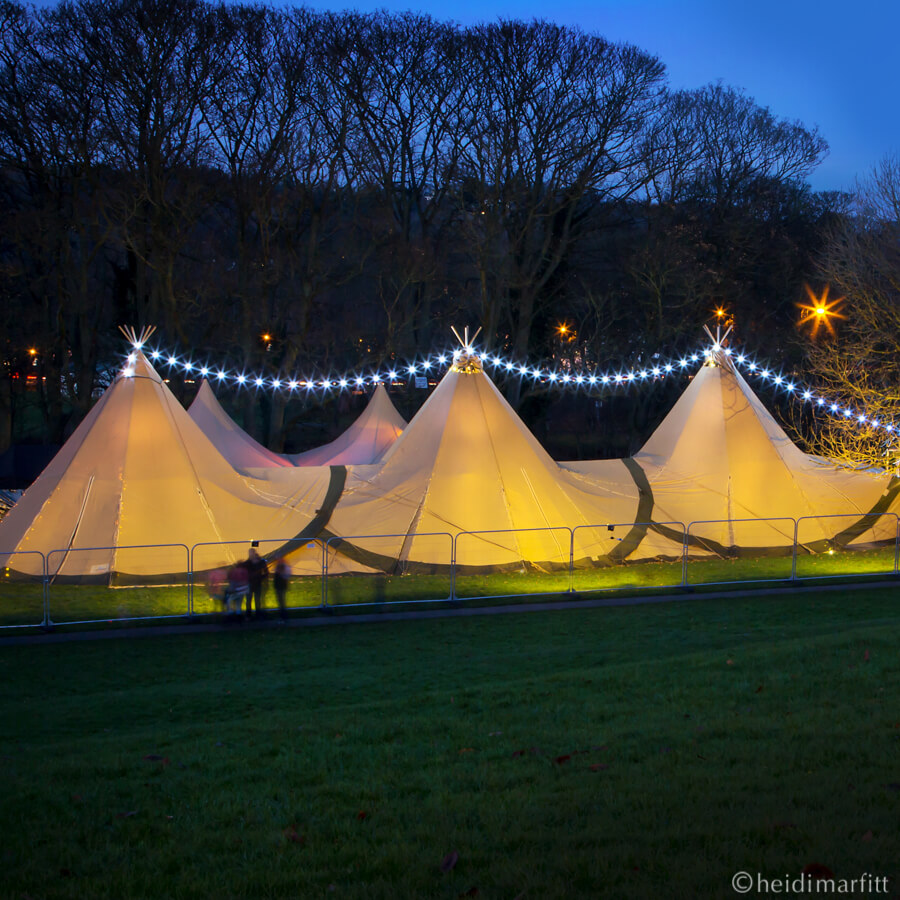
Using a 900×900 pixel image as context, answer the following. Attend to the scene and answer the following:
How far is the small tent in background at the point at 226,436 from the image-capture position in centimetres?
2042

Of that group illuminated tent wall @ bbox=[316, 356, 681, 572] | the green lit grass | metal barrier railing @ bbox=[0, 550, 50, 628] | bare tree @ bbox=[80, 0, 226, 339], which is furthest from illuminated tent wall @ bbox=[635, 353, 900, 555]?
bare tree @ bbox=[80, 0, 226, 339]

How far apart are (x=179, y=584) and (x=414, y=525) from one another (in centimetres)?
392

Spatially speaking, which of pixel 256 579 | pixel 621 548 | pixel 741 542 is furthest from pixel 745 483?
pixel 256 579

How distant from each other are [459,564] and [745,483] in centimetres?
635

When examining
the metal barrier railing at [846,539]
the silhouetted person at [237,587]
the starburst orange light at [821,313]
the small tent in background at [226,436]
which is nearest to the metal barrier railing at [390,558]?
the silhouetted person at [237,587]

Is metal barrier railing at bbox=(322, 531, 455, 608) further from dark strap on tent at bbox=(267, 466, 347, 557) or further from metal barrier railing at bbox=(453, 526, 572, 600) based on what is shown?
dark strap on tent at bbox=(267, 466, 347, 557)

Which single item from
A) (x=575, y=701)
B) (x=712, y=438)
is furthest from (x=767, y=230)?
(x=575, y=701)

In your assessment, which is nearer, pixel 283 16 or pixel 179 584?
pixel 179 584

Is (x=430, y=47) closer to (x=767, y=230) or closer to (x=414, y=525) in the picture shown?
(x=767, y=230)

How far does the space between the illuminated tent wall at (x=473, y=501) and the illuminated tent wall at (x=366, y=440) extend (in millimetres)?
5442

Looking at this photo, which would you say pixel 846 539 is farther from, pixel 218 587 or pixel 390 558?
pixel 218 587

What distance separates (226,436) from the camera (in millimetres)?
20891

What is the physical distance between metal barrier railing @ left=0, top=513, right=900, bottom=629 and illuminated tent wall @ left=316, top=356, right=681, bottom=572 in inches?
1.5

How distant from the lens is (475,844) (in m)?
4.20
